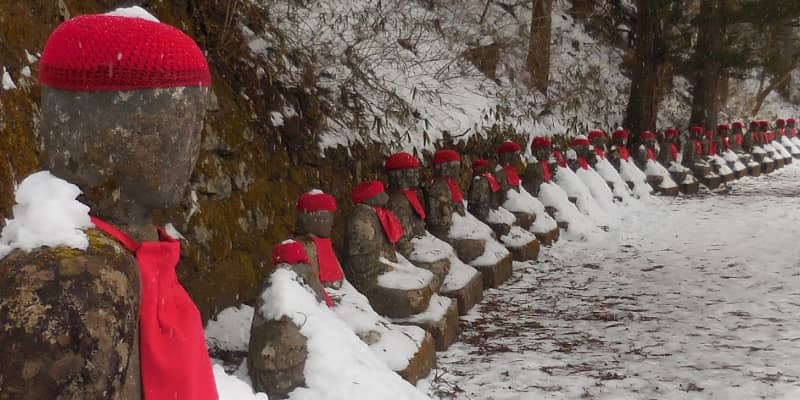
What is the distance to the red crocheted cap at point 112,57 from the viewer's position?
152cm

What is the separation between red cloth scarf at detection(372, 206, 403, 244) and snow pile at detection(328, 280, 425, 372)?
667mm

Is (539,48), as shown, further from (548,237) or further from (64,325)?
(64,325)

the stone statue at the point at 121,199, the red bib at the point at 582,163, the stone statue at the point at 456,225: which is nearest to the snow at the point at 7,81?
the stone statue at the point at 121,199

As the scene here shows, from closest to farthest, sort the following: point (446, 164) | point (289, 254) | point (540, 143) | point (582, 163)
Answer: point (289, 254) < point (446, 164) < point (540, 143) < point (582, 163)

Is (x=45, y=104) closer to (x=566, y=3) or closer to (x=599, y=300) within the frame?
(x=599, y=300)

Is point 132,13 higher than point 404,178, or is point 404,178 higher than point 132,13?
point 132,13

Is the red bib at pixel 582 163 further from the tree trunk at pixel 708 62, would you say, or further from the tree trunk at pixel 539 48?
the tree trunk at pixel 708 62

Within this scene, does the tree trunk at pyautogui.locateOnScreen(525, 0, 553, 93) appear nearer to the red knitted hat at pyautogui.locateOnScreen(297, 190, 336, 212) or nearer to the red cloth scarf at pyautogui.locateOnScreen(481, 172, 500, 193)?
the red cloth scarf at pyautogui.locateOnScreen(481, 172, 500, 193)

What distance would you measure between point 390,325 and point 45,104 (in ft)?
8.48

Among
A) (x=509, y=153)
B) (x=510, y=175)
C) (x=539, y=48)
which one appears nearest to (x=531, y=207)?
(x=510, y=175)

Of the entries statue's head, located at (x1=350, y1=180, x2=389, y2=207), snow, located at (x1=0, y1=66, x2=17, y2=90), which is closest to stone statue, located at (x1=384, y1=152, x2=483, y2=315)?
statue's head, located at (x1=350, y1=180, x2=389, y2=207)

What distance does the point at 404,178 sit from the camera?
4992 millimetres

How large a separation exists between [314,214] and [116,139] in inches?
83.9

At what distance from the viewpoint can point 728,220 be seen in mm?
8867
